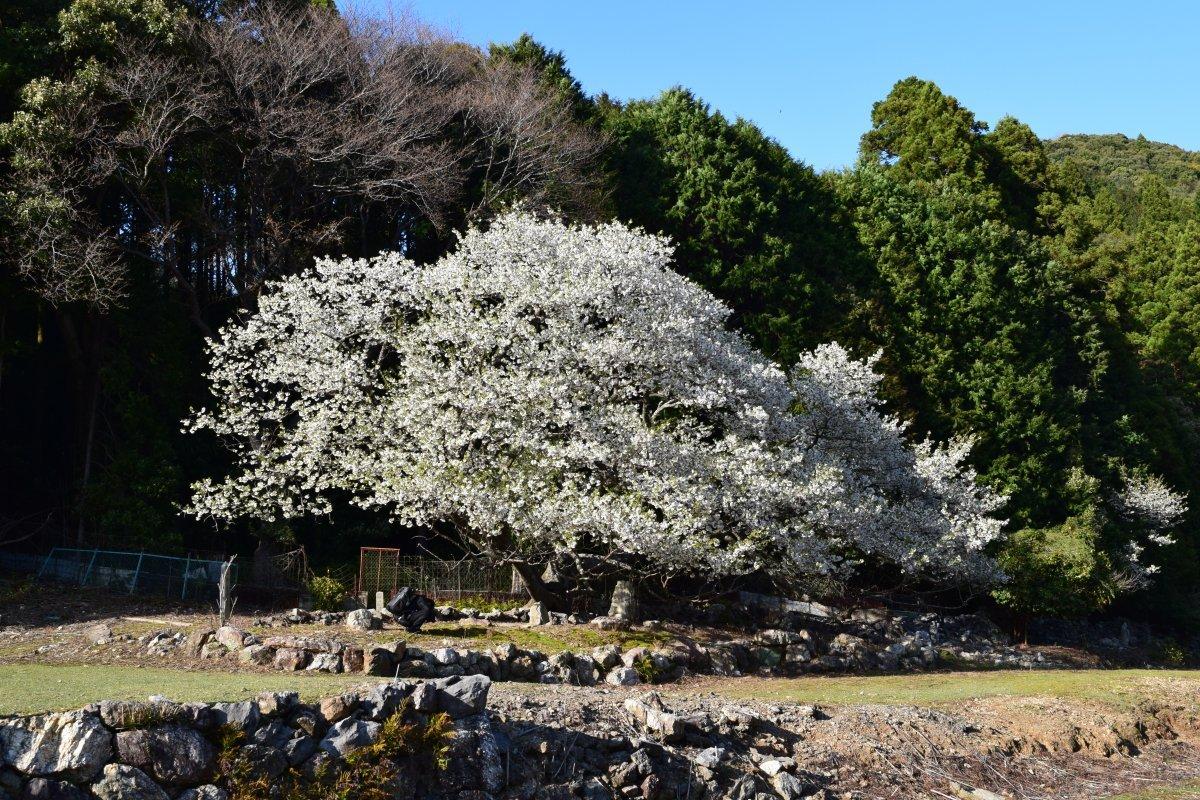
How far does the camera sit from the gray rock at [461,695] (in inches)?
452

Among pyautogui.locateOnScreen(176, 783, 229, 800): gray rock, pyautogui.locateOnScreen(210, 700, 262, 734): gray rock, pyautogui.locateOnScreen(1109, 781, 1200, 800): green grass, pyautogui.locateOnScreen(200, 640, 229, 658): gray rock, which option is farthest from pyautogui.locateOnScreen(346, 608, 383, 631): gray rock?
pyautogui.locateOnScreen(1109, 781, 1200, 800): green grass

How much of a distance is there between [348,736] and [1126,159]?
107691 millimetres

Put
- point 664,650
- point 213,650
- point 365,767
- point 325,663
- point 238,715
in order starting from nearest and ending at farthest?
point 238,715
point 365,767
point 325,663
point 213,650
point 664,650

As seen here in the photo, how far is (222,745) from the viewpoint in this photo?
32.1 ft

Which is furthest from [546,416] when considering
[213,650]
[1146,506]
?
[1146,506]

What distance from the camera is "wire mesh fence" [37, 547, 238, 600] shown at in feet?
72.7

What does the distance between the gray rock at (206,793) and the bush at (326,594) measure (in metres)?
13.0

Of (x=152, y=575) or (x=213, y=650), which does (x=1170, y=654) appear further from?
(x=213, y=650)

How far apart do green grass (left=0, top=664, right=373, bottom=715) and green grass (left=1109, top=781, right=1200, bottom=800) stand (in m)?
10.3

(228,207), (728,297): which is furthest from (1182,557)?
(228,207)

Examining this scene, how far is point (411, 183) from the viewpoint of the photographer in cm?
2780

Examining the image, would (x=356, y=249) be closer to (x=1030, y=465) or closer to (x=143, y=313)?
(x=143, y=313)

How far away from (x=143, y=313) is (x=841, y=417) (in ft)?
59.5

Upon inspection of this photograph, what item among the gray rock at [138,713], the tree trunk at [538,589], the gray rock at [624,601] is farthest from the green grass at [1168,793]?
the gray rock at [138,713]
